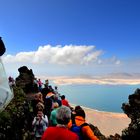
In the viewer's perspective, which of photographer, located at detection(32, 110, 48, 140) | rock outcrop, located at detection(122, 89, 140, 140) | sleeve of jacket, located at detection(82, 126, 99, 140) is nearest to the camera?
sleeve of jacket, located at detection(82, 126, 99, 140)

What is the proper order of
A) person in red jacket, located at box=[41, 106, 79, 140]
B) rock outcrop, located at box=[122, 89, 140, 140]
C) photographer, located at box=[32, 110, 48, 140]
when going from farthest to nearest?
rock outcrop, located at box=[122, 89, 140, 140]
photographer, located at box=[32, 110, 48, 140]
person in red jacket, located at box=[41, 106, 79, 140]

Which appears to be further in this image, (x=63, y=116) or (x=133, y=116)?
(x=133, y=116)

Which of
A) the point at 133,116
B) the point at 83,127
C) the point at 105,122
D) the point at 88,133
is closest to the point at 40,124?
the point at 83,127

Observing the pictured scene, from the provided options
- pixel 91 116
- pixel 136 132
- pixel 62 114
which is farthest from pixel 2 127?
pixel 91 116

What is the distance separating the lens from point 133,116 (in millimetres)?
18578

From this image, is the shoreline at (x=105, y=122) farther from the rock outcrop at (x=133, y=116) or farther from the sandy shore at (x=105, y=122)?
the rock outcrop at (x=133, y=116)

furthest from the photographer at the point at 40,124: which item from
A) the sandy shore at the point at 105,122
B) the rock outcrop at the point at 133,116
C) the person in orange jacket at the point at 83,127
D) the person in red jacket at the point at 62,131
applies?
the sandy shore at the point at 105,122

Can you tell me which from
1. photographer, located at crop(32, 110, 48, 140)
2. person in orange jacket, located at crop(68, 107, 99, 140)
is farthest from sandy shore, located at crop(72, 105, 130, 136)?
person in orange jacket, located at crop(68, 107, 99, 140)

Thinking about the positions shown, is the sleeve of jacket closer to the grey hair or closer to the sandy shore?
the grey hair

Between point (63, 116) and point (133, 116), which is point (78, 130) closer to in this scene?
point (63, 116)

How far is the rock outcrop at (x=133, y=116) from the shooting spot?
57.6 feet

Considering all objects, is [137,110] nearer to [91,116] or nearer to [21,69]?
[21,69]

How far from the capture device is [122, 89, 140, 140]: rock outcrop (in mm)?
17544

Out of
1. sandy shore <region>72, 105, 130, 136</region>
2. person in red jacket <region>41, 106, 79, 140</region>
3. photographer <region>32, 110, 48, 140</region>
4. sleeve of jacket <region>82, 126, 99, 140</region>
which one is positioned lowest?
sandy shore <region>72, 105, 130, 136</region>
